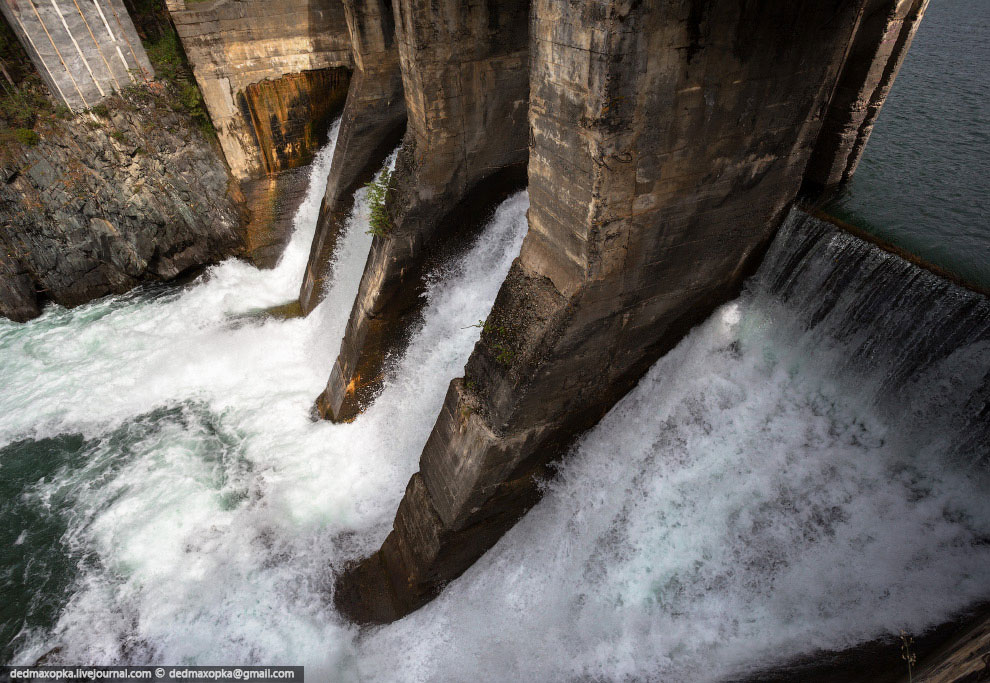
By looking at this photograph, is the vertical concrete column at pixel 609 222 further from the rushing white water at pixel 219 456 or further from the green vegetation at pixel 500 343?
the rushing white water at pixel 219 456

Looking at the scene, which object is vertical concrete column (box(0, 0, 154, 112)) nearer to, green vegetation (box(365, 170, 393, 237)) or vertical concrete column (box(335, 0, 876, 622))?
green vegetation (box(365, 170, 393, 237))

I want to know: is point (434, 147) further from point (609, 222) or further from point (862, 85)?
point (862, 85)

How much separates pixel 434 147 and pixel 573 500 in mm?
4369

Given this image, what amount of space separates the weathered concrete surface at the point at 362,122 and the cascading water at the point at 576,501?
100 cm

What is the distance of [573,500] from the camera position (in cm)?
513

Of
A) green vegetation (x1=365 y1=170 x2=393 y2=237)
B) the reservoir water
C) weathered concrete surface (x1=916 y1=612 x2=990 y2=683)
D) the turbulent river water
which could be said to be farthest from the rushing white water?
weathered concrete surface (x1=916 y1=612 x2=990 y2=683)

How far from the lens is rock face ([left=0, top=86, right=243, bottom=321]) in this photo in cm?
877

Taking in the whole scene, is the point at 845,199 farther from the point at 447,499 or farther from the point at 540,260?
the point at 447,499

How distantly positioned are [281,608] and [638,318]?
4.74m

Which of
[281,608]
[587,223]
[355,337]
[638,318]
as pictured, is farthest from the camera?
[355,337]

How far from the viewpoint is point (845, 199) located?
550cm

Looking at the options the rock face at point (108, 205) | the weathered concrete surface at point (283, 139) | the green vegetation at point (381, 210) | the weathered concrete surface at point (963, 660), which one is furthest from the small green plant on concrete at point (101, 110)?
the weathered concrete surface at point (963, 660)

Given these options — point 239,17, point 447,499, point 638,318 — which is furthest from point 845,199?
point 239,17

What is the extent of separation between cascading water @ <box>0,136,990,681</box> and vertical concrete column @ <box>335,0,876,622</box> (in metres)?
0.41
